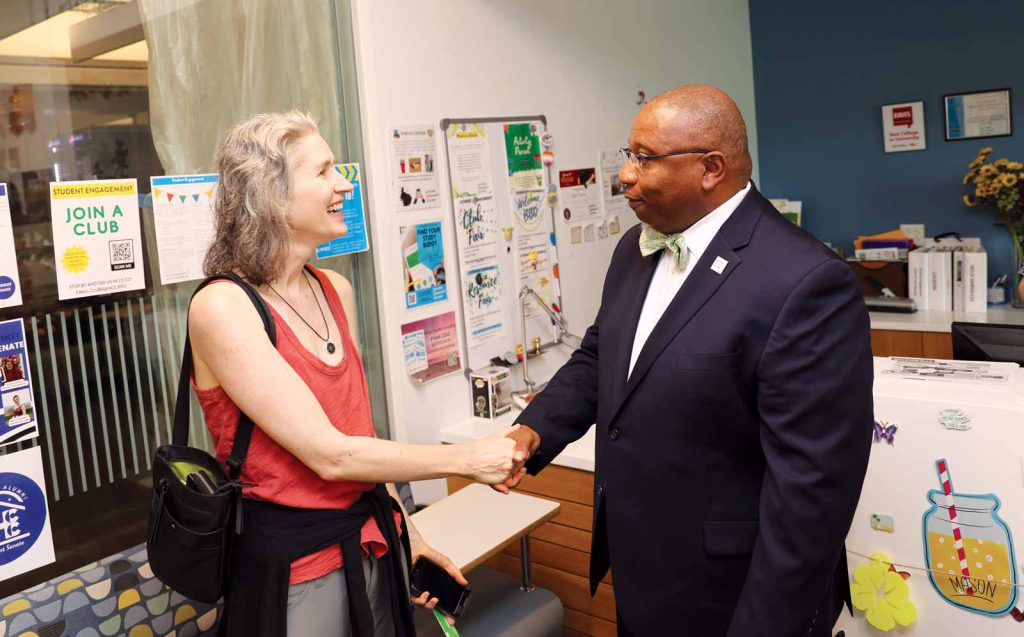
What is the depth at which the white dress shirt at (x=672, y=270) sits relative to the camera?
167cm

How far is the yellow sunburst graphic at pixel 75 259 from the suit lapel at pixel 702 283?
4.38 ft

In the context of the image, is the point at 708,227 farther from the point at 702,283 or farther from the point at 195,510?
the point at 195,510

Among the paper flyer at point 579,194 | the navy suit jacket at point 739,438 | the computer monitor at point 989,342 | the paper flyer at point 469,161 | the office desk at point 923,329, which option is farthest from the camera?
the office desk at point 923,329

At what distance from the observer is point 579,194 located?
384 centimetres

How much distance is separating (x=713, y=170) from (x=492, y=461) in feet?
2.56

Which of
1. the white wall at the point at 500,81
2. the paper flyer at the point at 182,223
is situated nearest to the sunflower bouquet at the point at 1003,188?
the white wall at the point at 500,81

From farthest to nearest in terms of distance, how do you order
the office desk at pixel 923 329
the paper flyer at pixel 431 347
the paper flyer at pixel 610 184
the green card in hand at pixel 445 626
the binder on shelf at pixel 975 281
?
the binder on shelf at pixel 975 281 → the office desk at pixel 923 329 → the paper flyer at pixel 610 184 → the paper flyer at pixel 431 347 → the green card in hand at pixel 445 626

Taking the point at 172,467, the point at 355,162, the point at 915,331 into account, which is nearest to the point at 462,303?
the point at 355,162

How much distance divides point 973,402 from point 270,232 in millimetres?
1614

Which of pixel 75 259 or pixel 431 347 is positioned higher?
pixel 75 259

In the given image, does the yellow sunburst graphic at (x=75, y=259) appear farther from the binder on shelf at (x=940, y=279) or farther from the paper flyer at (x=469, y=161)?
the binder on shelf at (x=940, y=279)

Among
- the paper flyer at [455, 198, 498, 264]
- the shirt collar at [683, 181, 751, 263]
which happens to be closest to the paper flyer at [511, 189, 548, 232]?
the paper flyer at [455, 198, 498, 264]

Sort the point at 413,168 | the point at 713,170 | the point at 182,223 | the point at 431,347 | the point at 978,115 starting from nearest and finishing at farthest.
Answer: the point at 713,170 < the point at 182,223 < the point at 413,168 < the point at 431,347 < the point at 978,115

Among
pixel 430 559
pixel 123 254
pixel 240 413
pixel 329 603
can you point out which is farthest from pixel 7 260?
pixel 430 559
